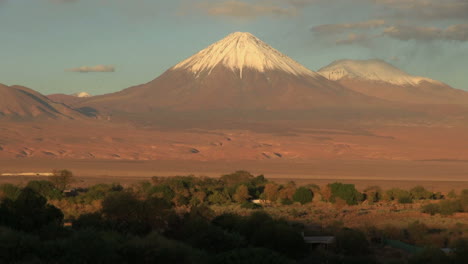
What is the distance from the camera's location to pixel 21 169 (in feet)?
282

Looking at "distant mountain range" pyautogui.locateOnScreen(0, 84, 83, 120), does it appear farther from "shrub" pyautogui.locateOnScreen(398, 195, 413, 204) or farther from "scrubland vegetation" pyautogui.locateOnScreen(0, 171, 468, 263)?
"shrub" pyautogui.locateOnScreen(398, 195, 413, 204)

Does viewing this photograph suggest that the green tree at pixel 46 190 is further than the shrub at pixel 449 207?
Yes

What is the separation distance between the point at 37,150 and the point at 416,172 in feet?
184

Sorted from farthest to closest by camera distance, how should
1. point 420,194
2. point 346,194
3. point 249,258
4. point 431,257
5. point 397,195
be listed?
point 420,194, point 397,195, point 346,194, point 431,257, point 249,258

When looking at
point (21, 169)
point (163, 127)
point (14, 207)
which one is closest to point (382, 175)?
point (21, 169)

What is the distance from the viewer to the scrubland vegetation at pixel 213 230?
18594mm

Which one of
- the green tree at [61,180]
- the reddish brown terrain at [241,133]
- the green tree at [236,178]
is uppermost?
the reddish brown terrain at [241,133]

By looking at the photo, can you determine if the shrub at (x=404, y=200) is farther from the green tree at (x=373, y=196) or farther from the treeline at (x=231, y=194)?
the green tree at (x=373, y=196)

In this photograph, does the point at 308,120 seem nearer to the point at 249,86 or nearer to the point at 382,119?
the point at 382,119

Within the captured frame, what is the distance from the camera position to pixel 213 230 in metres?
23.5

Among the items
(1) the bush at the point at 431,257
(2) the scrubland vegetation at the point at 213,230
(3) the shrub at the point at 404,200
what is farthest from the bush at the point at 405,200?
(1) the bush at the point at 431,257

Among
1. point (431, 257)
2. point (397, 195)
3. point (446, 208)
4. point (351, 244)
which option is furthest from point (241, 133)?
point (431, 257)

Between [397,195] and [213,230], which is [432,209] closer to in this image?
[397,195]

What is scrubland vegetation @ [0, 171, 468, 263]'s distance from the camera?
1859 cm
